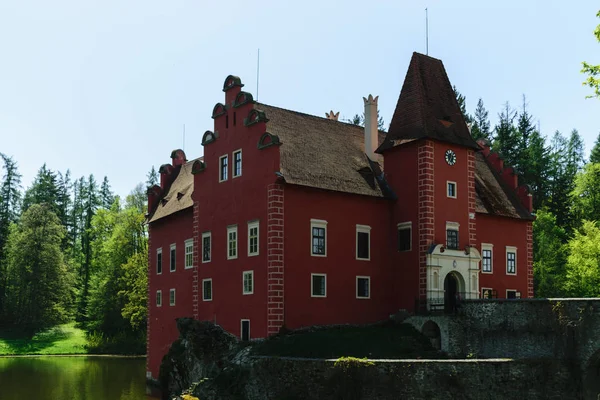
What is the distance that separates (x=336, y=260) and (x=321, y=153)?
223 inches

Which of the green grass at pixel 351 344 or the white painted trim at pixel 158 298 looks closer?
the green grass at pixel 351 344

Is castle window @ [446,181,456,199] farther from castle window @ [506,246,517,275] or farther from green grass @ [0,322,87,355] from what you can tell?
green grass @ [0,322,87,355]

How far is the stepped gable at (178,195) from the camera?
4391cm

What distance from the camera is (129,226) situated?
71.6 metres

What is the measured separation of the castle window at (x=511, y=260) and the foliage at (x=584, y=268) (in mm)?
10364

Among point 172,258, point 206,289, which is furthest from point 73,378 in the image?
point 206,289

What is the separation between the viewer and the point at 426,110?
36781mm

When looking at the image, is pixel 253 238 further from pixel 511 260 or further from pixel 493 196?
pixel 511 260

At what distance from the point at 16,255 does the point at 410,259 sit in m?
49.8

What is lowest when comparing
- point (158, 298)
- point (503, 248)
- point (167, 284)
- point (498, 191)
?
point (158, 298)

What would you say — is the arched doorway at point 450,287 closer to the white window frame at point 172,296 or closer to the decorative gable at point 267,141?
the decorative gable at point 267,141

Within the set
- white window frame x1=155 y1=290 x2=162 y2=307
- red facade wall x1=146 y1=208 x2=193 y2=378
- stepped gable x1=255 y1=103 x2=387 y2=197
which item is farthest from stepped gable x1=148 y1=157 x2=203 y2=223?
stepped gable x1=255 y1=103 x2=387 y2=197

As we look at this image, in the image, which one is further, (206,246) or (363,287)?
(206,246)

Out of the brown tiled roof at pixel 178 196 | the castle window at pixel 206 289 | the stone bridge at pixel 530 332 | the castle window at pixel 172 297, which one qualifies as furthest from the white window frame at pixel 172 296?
the stone bridge at pixel 530 332
